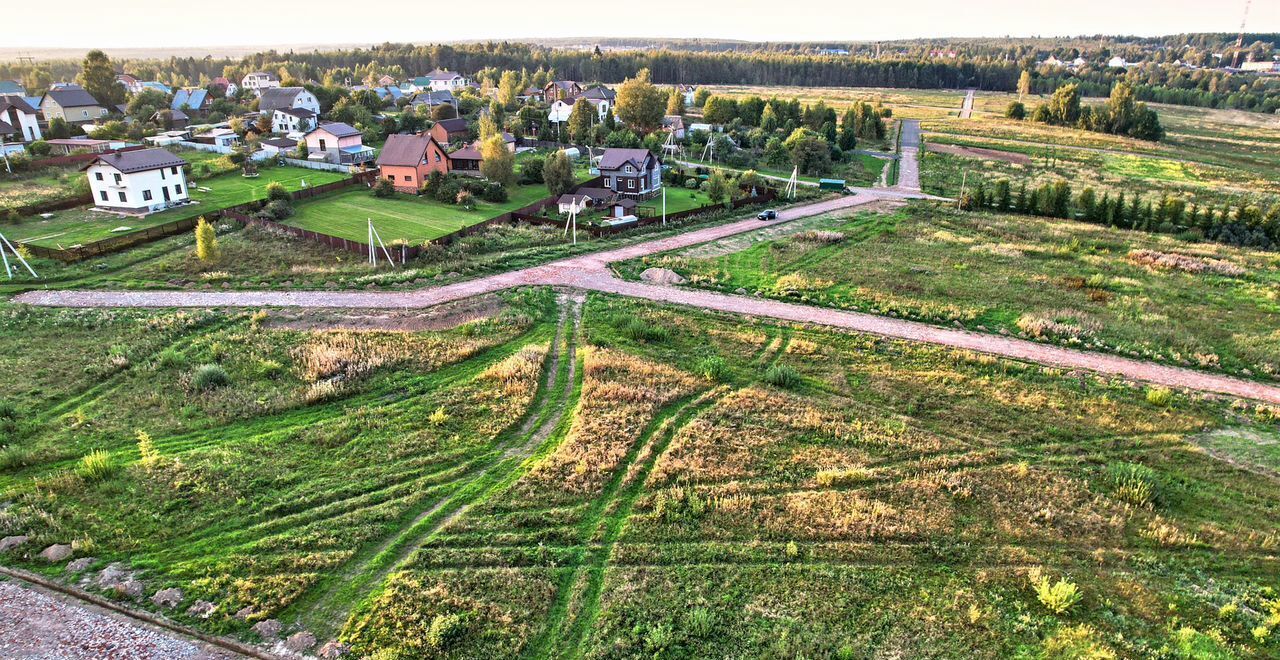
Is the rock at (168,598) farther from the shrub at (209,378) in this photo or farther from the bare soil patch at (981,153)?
the bare soil patch at (981,153)

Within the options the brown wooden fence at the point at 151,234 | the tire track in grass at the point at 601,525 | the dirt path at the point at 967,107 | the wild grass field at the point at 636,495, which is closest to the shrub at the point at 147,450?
the wild grass field at the point at 636,495

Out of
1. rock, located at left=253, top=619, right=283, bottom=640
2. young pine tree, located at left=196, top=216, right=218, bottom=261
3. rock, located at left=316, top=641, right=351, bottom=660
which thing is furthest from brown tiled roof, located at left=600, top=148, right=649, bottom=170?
rock, located at left=316, top=641, right=351, bottom=660

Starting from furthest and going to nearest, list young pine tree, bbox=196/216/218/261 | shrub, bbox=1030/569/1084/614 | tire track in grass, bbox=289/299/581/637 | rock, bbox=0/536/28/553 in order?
young pine tree, bbox=196/216/218/261
rock, bbox=0/536/28/553
shrub, bbox=1030/569/1084/614
tire track in grass, bbox=289/299/581/637

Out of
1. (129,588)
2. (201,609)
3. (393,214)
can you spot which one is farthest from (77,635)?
(393,214)

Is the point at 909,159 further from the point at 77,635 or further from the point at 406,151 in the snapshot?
the point at 77,635

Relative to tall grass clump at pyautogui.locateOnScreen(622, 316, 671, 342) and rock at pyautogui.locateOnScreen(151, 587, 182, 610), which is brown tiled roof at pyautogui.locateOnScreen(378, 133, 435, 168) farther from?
rock at pyautogui.locateOnScreen(151, 587, 182, 610)

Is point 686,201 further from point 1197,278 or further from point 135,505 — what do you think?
point 135,505

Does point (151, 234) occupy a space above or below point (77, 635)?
above
